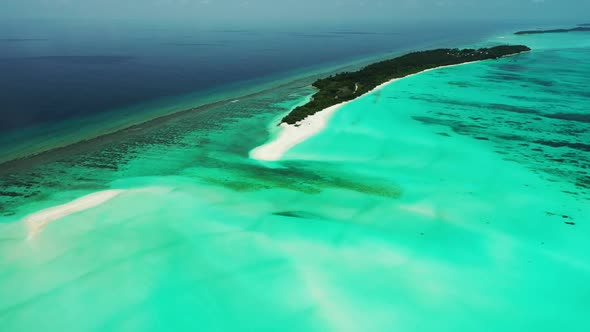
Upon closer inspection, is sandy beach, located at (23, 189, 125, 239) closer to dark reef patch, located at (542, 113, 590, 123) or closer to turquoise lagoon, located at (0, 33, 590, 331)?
turquoise lagoon, located at (0, 33, 590, 331)

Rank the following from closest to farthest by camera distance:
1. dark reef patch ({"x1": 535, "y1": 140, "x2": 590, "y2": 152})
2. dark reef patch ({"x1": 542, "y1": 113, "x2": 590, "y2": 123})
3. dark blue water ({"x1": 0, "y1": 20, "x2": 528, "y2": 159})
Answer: dark reef patch ({"x1": 535, "y1": 140, "x2": 590, "y2": 152}), dark reef patch ({"x1": 542, "y1": 113, "x2": 590, "y2": 123}), dark blue water ({"x1": 0, "y1": 20, "x2": 528, "y2": 159})

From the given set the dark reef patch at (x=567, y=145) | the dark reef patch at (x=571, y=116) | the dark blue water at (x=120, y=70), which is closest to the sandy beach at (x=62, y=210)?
the dark blue water at (x=120, y=70)

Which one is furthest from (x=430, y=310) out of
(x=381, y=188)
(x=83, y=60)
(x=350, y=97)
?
(x=83, y=60)

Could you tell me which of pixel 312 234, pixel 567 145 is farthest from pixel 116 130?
pixel 567 145

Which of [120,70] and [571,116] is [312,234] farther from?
[120,70]

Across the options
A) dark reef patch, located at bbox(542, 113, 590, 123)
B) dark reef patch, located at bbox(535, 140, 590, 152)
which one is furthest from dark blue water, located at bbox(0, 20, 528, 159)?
dark reef patch, located at bbox(535, 140, 590, 152)

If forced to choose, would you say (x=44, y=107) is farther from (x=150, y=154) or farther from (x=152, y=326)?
(x=152, y=326)
